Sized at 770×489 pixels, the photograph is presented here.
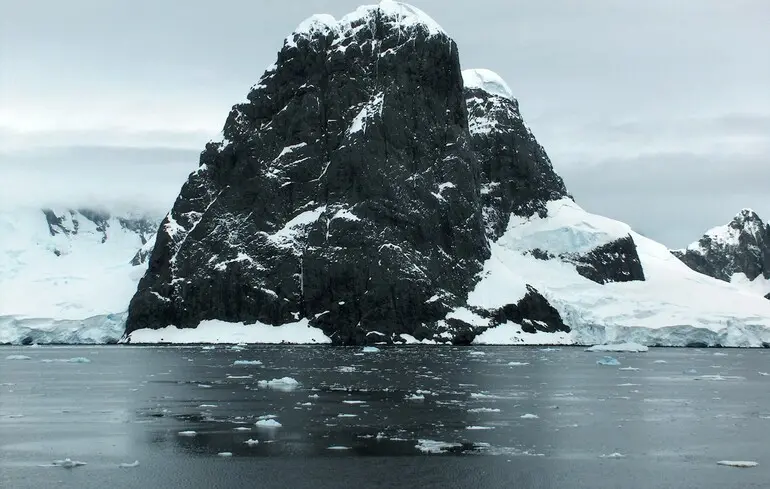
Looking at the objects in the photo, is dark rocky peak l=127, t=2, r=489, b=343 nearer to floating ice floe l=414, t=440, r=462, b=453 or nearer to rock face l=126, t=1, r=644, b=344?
rock face l=126, t=1, r=644, b=344

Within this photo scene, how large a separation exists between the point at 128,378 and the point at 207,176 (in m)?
117

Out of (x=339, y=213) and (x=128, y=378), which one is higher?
(x=339, y=213)

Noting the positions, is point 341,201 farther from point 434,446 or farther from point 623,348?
point 434,446

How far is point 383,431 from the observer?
1639 inches

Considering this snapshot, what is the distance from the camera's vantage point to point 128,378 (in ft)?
247

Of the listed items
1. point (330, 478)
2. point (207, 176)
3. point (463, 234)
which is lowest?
point (330, 478)

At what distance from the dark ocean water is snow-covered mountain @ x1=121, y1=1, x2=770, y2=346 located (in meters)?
86.7

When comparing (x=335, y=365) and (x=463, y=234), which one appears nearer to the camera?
(x=335, y=365)

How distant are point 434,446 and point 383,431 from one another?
16.2 ft

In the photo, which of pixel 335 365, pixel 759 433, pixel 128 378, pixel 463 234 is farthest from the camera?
pixel 463 234

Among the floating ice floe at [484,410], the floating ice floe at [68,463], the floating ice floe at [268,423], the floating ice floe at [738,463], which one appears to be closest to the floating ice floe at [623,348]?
the floating ice floe at [484,410]

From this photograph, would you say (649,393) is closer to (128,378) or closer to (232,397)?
(232,397)

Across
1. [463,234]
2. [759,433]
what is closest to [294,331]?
[463,234]

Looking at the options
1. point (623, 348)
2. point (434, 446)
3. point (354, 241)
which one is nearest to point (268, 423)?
point (434, 446)
